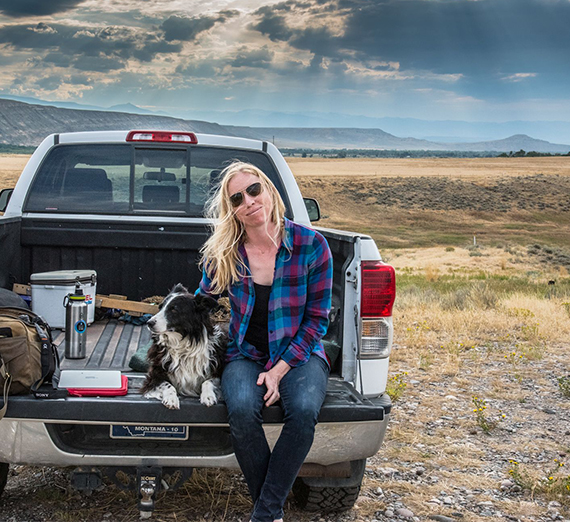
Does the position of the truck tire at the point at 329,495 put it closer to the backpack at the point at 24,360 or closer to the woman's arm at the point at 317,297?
the woman's arm at the point at 317,297

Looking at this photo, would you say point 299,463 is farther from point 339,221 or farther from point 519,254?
point 339,221

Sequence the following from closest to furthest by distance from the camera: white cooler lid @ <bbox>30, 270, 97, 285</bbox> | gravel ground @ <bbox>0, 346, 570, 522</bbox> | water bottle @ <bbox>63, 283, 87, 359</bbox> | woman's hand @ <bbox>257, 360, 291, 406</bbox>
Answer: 1. woman's hand @ <bbox>257, 360, 291, 406</bbox>
2. gravel ground @ <bbox>0, 346, 570, 522</bbox>
3. water bottle @ <bbox>63, 283, 87, 359</bbox>
4. white cooler lid @ <bbox>30, 270, 97, 285</bbox>

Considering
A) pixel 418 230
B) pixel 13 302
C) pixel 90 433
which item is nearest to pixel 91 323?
pixel 13 302

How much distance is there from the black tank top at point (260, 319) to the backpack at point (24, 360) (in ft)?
3.17

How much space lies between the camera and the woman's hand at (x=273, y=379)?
10.8 ft

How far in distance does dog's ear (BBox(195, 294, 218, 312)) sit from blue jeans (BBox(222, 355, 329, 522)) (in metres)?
0.44

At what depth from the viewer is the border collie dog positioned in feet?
10.9

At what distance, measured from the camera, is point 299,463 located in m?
3.16

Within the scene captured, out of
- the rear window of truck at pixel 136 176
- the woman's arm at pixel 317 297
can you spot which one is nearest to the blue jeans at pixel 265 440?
the woman's arm at pixel 317 297

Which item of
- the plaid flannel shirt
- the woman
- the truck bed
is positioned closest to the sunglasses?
the woman

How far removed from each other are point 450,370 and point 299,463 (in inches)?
189

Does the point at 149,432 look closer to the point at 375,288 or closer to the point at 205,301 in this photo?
the point at 205,301

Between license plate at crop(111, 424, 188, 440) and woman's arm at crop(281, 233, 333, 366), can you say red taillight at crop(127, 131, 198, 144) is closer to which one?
woman's arm at crop(281, 233, 333, 366)

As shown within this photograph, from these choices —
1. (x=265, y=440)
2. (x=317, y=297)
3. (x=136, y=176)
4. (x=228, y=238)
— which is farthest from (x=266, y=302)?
(x=136, y=176)
